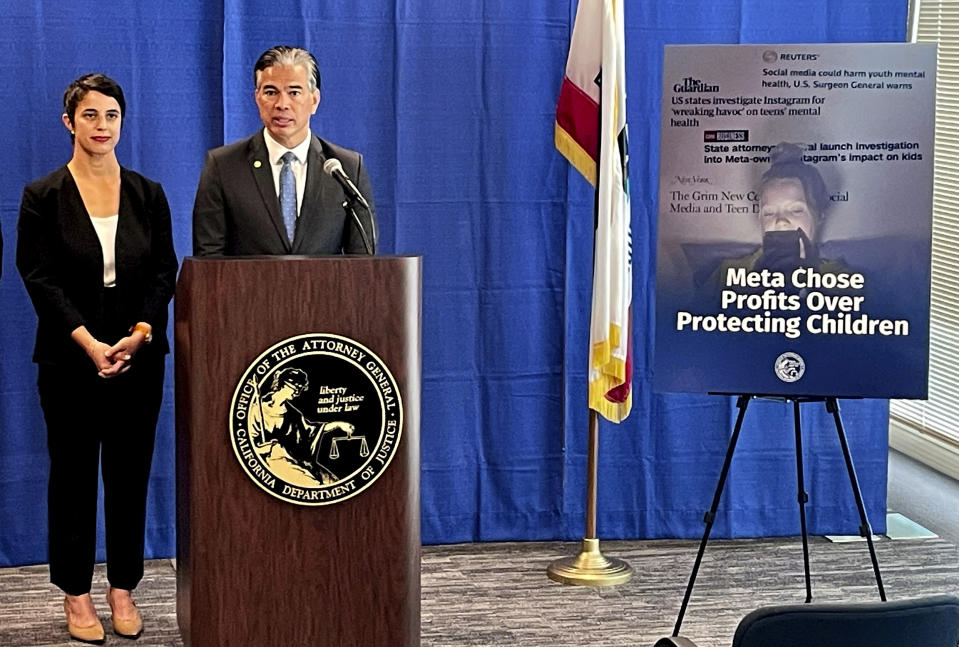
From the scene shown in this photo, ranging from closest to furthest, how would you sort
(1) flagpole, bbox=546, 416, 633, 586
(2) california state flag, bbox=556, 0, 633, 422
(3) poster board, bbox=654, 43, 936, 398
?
(3) poster board, bbox=654, 43, 936, 398 → (2) california state flag, bbox=556, 0, 633, 422 → (1) flagpole, bbox=546, 416, 633, 586

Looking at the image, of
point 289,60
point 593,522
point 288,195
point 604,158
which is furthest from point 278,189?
point 593,522

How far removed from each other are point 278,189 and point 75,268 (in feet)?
2.12

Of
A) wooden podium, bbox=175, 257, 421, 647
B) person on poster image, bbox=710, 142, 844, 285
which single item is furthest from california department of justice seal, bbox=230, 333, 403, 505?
person on poster image, bbox=710, 142, 844, 285

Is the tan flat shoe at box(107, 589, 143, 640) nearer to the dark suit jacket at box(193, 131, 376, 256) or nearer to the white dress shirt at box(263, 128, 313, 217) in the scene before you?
the dark suit jacket at box(193, 131, 376, 256)

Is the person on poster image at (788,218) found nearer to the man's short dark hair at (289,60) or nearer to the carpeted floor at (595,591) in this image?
the carpeted floor at (595,591)

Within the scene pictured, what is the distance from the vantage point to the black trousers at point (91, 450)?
150 inches

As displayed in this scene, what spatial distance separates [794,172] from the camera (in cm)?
366

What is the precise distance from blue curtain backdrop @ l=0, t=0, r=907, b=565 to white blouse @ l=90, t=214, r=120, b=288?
777 millimetres

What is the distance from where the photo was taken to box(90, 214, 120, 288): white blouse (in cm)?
380

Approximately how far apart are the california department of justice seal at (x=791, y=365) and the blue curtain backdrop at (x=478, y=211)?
1317 mm

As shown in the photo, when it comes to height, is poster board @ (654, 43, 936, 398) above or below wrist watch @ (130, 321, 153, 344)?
above

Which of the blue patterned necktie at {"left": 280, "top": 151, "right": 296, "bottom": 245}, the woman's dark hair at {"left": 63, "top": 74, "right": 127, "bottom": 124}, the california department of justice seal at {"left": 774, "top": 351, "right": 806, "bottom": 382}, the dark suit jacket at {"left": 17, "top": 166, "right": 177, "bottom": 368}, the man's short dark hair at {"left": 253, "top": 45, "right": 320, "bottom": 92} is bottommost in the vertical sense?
the california department of justice seal at {"left": 774, "top": 351, "right": 806, "bottom": 382}

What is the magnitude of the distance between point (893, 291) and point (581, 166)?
128 cm

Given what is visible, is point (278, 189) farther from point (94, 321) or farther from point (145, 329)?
point (94, 321)
